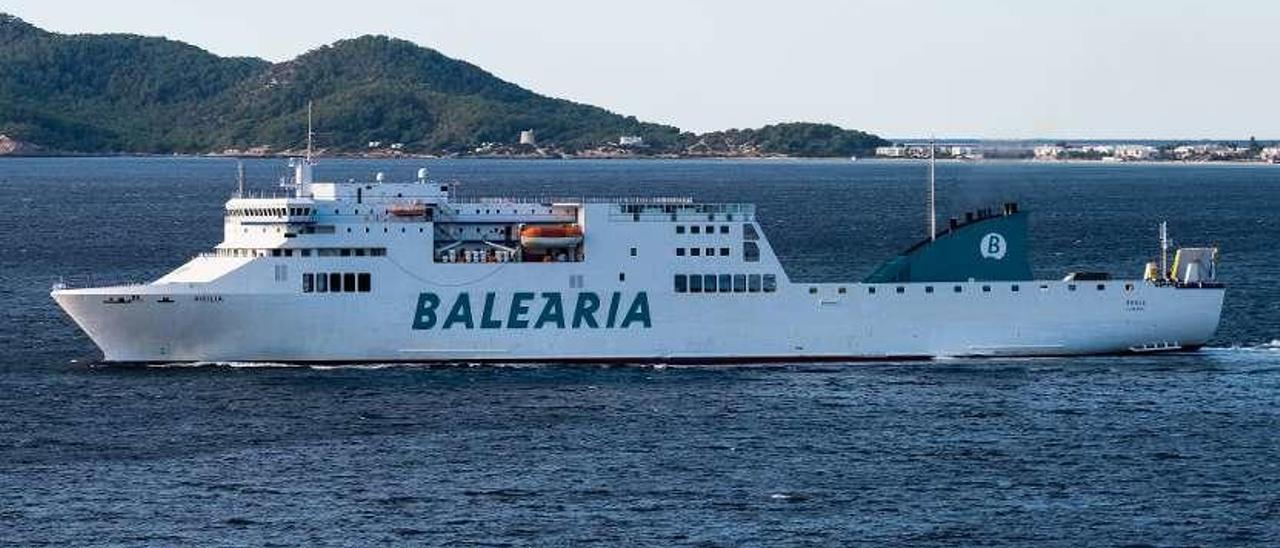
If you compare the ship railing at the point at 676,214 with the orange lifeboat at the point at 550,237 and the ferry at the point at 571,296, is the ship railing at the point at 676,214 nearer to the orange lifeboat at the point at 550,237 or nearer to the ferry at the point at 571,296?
the ferry at the point at 571,296

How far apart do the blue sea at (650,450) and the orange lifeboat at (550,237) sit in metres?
3.20

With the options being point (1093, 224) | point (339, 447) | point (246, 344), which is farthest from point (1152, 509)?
point (1093, 224)

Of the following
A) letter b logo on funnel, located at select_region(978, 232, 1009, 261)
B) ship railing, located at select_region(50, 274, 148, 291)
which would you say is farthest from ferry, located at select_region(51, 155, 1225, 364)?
ship railing, located at select_region(50, 274, 148, 291)

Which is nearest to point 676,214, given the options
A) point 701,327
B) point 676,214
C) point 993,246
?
point 676,214

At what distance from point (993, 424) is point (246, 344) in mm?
19751

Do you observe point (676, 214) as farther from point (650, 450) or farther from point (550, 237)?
point (650, 450)

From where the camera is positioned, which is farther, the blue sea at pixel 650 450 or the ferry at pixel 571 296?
the ferry at pixel 571 296

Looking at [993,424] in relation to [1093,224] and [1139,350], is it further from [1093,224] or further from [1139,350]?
[1093,224]

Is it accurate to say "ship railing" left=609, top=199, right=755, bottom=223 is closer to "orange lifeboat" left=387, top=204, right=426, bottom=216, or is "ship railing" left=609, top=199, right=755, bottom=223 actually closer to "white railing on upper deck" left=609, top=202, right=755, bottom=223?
"white railing on upper deck" left=609, top=202, right=755, bottom=223

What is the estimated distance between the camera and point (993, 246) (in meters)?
62.4

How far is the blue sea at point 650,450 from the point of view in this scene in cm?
4078

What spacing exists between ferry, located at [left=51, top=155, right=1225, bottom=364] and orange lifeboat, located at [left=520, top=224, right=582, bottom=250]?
2.1 inches

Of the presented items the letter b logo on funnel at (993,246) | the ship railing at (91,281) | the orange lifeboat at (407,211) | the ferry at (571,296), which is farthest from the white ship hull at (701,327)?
the ship railing at (91,281)

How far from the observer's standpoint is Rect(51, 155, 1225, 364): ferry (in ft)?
192
